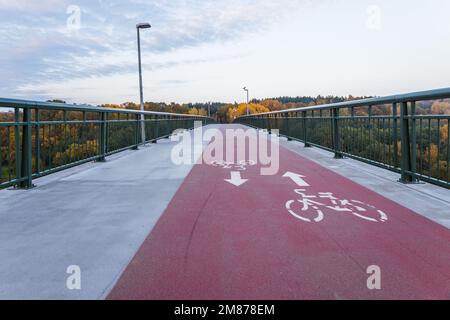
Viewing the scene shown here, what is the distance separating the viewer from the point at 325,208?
5062 mm

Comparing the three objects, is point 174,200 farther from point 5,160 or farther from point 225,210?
point 5,160

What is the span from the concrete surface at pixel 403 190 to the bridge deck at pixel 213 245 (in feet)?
0.39

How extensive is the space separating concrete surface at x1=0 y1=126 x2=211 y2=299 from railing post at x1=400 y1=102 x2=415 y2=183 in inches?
150

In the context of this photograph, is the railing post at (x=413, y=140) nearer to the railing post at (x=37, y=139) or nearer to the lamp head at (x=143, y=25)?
the railing post at (x=37, y=139)

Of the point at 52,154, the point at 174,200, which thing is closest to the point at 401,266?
the point at 174,200

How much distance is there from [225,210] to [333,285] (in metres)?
2.32

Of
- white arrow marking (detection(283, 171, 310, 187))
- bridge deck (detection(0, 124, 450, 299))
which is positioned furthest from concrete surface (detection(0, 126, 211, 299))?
white arrow marking (detection(283, 171, 310, 187))

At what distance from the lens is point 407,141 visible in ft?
21.9

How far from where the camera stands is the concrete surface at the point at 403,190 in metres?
4.86

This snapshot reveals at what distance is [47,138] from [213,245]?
562cm

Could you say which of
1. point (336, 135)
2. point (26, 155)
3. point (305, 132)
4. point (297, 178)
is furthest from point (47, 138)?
point (305, 132)

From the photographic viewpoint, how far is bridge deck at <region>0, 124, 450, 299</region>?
9.26 ft

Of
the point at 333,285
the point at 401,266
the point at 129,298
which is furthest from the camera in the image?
the point at 401,266

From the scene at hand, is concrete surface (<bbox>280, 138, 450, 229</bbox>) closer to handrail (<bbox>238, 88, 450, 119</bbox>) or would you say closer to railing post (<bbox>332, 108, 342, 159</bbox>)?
railing post (<bbox>332, 108, 342, 159</bbox>)
